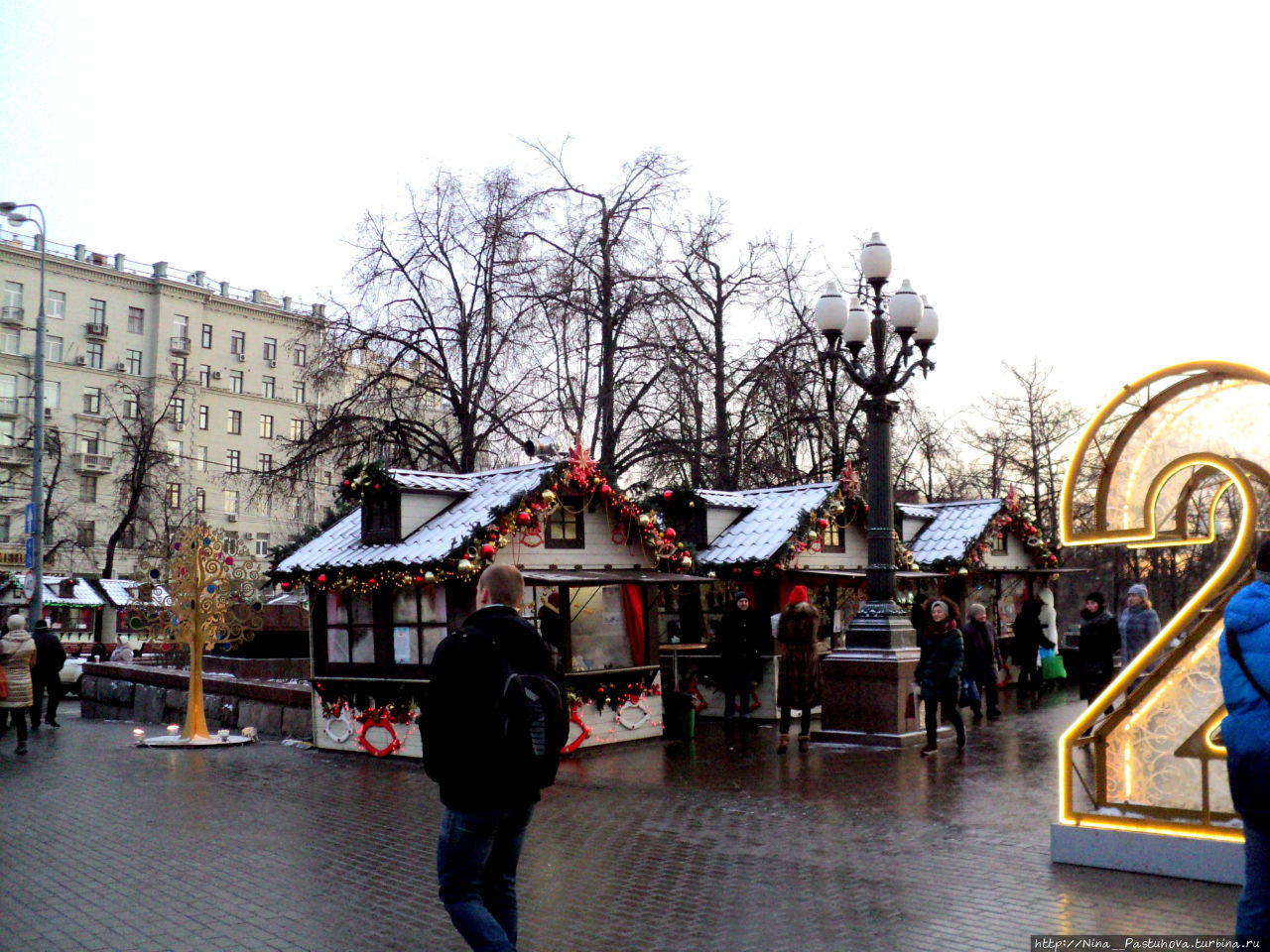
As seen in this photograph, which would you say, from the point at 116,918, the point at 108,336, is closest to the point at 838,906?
the point at 116,918

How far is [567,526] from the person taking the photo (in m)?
15.4

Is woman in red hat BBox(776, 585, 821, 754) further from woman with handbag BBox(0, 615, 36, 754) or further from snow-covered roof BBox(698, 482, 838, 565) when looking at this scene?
woman with handbag BBox(0, 615, 36, 754)

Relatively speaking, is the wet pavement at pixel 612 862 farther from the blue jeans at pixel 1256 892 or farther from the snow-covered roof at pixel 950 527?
the snow-covered roof at pixel 950 527

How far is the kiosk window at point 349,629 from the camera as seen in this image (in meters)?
15.0

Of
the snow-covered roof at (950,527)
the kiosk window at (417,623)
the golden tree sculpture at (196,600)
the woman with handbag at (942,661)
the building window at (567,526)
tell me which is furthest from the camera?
the snow-covered roof at (950,527)

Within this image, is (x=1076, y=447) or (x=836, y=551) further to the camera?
(x=836, y=551)

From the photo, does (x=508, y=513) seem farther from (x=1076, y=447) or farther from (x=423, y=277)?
(x=423, y=277)

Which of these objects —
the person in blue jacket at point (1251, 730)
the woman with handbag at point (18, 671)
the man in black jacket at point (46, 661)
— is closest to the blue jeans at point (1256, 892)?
the person in blue jacket at point (1251, 730)

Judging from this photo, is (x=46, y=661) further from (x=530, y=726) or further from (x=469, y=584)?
(x=530, y=726)

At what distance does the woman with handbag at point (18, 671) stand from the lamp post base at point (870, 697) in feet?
32.5

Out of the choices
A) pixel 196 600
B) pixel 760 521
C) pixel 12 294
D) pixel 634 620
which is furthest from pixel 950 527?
pixel 12 294

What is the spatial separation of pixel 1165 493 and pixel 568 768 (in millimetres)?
7515

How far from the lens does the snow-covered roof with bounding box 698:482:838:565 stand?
742 inches

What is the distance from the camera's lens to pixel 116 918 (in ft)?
23.5
